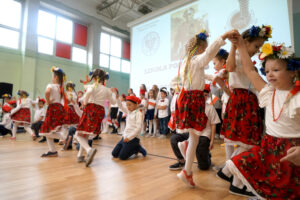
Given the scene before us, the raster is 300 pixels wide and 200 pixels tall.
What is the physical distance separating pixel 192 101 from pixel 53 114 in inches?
83.5

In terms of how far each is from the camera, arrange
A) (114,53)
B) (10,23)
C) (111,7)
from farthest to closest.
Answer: (114,53) → (111,7) → (10,23)

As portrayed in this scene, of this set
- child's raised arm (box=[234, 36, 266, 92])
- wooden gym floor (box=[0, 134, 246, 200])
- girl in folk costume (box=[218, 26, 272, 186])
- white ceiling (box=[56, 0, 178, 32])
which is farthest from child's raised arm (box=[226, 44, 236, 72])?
white ceiling (box=[56, 0, 178, 32])

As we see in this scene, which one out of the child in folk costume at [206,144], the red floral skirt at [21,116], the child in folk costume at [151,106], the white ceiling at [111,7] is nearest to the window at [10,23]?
the white ceiling at [111,7]

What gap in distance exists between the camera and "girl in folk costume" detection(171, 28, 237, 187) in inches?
57.3

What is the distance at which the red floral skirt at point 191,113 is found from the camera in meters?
1.45

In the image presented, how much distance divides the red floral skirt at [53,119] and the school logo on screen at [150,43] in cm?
472

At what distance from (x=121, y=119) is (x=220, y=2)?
183 inches

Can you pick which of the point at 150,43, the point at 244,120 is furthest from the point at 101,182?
the point at 150,43

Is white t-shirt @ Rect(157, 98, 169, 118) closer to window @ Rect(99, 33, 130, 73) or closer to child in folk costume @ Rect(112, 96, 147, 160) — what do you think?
child in folk costume @ Rect(112, 96, 147, 160)

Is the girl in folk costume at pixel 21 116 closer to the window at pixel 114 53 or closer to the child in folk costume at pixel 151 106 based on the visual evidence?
the child in folk costume at pixel 151 106

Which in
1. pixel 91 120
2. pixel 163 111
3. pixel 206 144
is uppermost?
pixel 163 111

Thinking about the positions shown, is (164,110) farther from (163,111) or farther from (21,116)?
(21,116)

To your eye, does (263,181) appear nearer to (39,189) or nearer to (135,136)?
(39,189)

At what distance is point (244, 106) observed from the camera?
1433mm
